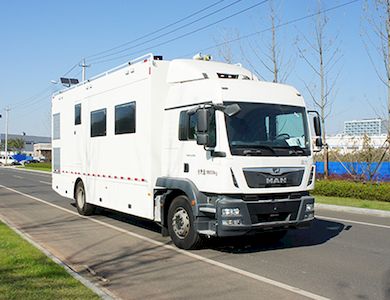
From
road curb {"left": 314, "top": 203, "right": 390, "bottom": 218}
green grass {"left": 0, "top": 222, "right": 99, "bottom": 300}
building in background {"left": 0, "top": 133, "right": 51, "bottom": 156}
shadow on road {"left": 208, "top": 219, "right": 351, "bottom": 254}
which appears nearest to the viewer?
green grass {"left": 0, "top": 222, "right": 99, "bottom": 300}

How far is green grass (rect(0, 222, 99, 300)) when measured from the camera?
544 centimetres

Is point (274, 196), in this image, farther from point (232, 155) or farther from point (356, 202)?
point (356, 202)

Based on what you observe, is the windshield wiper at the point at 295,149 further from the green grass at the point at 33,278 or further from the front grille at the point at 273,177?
the green grass at the point at 33,278

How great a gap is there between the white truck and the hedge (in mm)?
9473

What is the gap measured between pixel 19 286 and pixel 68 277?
66 cm

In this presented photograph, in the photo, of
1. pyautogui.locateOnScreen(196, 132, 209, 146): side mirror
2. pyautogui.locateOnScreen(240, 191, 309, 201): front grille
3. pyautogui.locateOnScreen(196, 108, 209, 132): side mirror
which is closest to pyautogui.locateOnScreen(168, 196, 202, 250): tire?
pyautogui.locateOnScreen(240, 191, 309, 201): front grille

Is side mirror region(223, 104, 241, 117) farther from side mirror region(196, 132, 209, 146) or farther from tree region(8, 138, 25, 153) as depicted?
tree region(8, 138, 25, 153)

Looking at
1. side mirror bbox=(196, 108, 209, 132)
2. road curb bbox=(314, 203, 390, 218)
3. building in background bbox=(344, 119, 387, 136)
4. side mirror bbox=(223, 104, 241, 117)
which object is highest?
building in background bbox=(344, 119, 387, 136)

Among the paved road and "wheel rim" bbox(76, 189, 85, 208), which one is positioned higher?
"wheel rim" bbox(76, 189, 85, 208)

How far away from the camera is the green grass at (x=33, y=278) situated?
17.9 feet

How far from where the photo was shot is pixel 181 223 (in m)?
8.45

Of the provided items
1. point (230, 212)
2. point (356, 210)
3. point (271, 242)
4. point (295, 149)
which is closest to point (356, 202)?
point (356, 210)

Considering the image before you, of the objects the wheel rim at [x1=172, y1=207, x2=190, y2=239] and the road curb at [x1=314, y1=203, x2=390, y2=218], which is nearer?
the wheel rim at [x1=172, y1=207, x2=190, y2=239]

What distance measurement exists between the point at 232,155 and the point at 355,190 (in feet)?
40.3
